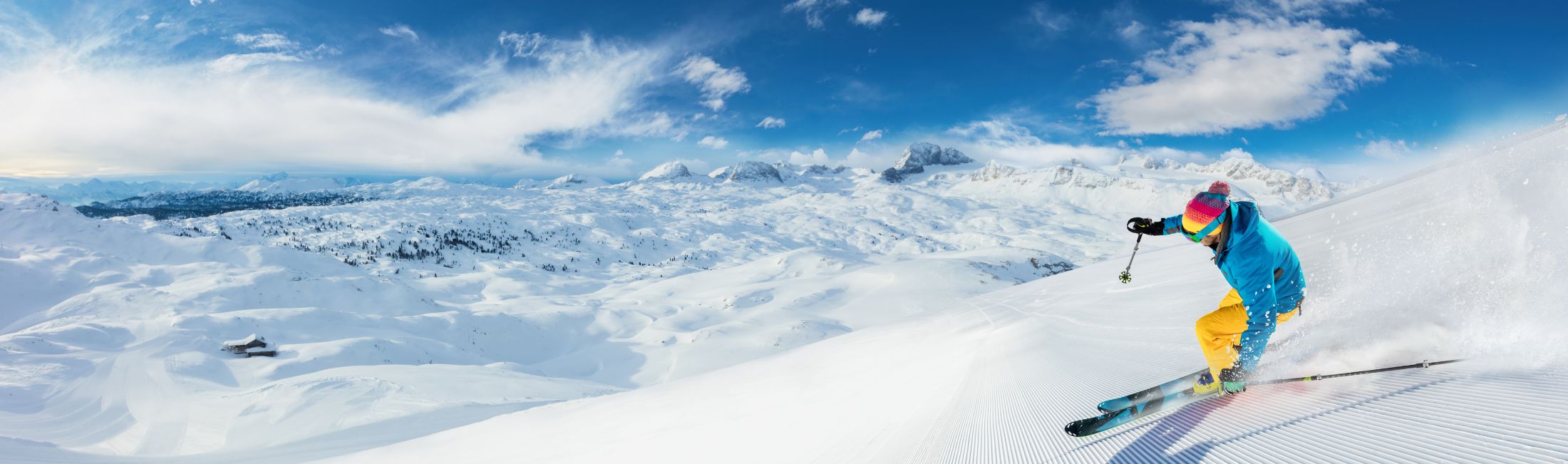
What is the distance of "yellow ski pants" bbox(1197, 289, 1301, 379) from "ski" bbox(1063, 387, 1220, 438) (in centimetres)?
29

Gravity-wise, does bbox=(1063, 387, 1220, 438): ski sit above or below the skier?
below

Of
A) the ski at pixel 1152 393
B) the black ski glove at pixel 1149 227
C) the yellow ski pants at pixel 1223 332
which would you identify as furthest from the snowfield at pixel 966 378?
the black ski glove at pixel 1149 227

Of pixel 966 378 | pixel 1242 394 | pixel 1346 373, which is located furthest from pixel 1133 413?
pixel 966 378

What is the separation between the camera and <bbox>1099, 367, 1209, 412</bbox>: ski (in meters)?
4.59

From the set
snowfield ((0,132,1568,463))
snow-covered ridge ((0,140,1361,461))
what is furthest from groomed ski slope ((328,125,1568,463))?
snow-covered ridge ((0,140,1361,461))

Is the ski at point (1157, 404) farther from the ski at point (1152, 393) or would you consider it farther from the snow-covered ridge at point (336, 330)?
the snow-covered ridge at point (336, 330)

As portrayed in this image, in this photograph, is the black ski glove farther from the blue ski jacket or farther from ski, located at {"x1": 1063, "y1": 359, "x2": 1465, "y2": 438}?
ski, located at {"x1": 1063, "y1": 359, "x2": 1465, "y2": 438}

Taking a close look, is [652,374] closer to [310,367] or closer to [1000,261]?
[310,367]

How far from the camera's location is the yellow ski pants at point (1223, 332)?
4.84 m

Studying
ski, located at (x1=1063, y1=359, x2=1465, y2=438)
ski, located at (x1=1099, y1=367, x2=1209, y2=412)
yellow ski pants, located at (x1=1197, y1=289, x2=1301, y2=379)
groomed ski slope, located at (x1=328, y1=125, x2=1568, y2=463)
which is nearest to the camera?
groomed ski slope, located at (x1=328, y1=125, x2=1568, y2=463)

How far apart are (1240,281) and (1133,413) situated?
5.69 ft

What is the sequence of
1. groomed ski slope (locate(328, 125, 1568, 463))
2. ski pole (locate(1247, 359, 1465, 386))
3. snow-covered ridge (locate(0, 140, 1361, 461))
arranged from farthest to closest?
snow-covered ridge (locate(0, 140, 1361, 461)), ski pole (locate(1247, 359, 1465, 386)), groomed ski slope (locate(328, 125, 1568, 463))

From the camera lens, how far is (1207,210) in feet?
16.8

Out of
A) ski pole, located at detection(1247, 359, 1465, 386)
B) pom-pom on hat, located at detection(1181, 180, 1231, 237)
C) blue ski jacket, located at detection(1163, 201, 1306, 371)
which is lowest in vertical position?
ski pole, located at detection(1247, 359, 1465, 386)
